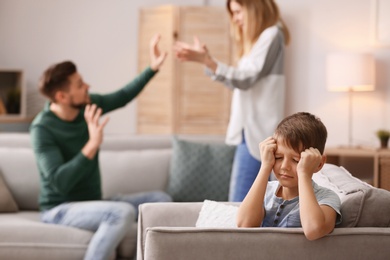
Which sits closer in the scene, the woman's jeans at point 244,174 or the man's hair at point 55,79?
the woman's jeans at point 244,174

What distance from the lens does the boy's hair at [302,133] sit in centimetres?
220

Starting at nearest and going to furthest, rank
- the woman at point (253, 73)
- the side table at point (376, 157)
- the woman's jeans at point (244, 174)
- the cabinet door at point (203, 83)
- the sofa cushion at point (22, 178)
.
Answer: the woman's jeans at point (244, 174), the woman at point (253, 73), the sofa cushion at point (22, 178), the side table at point (376, 157), the cabinet door at point (203, 83)

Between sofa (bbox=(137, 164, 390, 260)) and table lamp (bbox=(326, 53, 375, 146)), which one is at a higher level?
table lamp (bbox=(326, 53, 375, 146))

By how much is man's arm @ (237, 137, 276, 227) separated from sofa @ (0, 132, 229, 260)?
1.69 metres

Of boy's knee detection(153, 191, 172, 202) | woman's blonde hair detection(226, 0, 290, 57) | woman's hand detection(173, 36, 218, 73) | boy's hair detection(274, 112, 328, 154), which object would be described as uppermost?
woman's blonde hair detection(226, 0, 290, 57)

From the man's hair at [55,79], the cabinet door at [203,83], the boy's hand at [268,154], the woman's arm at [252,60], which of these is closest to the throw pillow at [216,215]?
the boy's hand at [268,154]

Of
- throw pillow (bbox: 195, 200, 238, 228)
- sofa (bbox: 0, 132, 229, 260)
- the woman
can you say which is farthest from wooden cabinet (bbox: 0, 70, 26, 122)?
throw pillow (bbox: 195, 200, 238, 228)

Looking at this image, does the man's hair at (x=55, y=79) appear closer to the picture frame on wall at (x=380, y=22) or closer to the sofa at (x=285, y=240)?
the sofa at (x=285, y=240)

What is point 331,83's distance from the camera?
5.75 metres

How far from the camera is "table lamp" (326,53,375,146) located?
5617mm

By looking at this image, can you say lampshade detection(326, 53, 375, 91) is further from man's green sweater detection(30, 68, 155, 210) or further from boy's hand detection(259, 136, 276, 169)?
boy's hand detection(259, 136, 276, 169)

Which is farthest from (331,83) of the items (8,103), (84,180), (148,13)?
(8,103)

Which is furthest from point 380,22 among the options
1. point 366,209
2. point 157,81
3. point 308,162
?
point 308,162

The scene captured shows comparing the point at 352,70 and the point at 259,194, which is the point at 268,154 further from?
the point at 352,70
